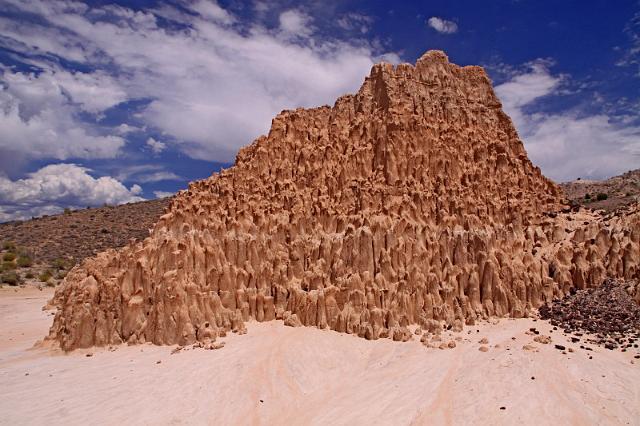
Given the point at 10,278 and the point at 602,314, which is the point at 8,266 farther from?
the point at 602,314

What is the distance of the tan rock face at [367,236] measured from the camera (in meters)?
17.5

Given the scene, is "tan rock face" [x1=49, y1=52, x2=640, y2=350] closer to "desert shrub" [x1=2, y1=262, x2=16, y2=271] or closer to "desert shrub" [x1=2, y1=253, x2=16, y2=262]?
"desert shrub" [x1=2, y1=262, x2=16, y2=271]

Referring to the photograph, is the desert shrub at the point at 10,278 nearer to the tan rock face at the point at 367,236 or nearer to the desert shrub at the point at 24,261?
the desert shrub at the point at 24,261

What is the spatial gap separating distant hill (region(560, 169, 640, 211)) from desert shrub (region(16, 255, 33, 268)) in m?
48.4

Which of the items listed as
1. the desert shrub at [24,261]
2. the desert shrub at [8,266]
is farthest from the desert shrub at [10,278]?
the desert shrub at [24,261]

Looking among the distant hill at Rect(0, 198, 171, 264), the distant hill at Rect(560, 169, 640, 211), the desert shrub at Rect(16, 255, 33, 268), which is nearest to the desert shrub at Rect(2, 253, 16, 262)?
the desert shrub at Rect(16, 255, 33, 268)

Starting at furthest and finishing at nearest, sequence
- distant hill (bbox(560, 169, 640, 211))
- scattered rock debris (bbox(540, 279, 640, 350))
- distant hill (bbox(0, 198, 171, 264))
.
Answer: distant hill (bbox(0, 198, 171, 264)), distant hill (bbox(560, 169, 640, 211)), scattered rock debris (bbox(540, 279, 640, 350))

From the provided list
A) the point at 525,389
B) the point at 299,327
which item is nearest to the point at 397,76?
the point at 299,327

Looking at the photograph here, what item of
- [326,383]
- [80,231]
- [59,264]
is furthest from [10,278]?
[326,383]

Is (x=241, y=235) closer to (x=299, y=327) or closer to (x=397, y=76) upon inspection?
(x=299, y=327)

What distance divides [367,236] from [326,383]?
706 cm

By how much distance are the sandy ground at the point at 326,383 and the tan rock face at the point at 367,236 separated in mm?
1328

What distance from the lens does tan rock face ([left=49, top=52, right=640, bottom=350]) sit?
17.5 metres

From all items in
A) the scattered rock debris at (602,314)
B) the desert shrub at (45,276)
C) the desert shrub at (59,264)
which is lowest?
the scattered rock debris at (602,314)
